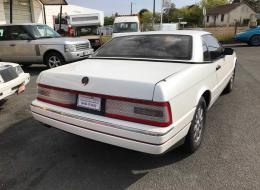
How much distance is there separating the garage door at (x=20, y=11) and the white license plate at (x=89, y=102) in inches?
624

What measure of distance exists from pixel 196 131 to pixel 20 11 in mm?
17859

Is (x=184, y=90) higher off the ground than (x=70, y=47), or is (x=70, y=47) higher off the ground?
(x=70, y=47)

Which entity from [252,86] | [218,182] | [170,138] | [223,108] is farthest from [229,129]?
[252,86]

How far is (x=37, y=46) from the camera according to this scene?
934 centimetres

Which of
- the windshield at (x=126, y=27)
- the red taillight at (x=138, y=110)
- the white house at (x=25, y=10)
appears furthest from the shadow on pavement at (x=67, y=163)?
the white house at (x=25, y=10)

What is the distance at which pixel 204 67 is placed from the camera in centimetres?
348

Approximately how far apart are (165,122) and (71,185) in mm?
1221

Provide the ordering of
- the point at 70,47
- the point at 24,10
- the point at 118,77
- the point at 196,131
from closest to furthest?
the point at 118,77, the point at 196,131, the point at 70,47, the point at 24,10

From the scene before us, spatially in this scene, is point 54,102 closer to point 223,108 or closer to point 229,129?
point 229,129

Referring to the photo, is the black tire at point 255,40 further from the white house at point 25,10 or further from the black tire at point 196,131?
the black tire at point 196,131

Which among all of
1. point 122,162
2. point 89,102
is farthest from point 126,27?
point 89,102

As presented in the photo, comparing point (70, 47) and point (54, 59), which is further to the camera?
point (54, 59)

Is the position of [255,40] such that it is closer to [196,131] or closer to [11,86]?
[196,131]

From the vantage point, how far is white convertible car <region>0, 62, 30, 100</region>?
4.77 metres
